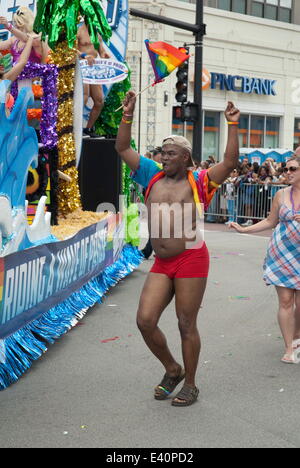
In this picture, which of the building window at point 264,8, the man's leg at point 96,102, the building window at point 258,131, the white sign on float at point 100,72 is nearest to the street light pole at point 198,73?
the man's leg at point 96,102

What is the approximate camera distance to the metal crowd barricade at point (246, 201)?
19.4 meters

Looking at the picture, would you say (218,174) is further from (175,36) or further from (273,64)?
(273,64)

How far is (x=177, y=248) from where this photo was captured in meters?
5.02

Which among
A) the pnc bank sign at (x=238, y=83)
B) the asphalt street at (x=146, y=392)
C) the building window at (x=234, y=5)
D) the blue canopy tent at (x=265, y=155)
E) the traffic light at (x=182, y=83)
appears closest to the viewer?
the asphalt street at (x=146, y=392)

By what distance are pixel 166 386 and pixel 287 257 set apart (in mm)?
1787

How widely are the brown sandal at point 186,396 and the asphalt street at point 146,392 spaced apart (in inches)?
1.8

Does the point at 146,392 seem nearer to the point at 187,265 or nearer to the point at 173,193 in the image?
the point at 187,265

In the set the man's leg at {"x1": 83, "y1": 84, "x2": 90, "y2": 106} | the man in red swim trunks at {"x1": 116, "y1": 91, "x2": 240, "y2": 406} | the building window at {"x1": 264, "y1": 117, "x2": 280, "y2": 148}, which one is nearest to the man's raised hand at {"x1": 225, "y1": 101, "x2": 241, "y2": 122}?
the man in red swim trunks at {"x1": 116, "y1": 91, "x2": 240, "y2": 406}

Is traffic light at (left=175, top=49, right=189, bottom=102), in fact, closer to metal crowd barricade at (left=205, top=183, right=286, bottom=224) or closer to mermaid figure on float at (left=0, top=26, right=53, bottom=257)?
metal crowd barricade at (left=205, top=183, right=286, bottom=224)

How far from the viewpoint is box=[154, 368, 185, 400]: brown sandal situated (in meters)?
5.12

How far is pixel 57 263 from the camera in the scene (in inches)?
279

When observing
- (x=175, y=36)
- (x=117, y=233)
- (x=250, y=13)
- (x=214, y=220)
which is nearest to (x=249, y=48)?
(x=250, y=13)

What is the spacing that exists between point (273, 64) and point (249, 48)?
6.36ft

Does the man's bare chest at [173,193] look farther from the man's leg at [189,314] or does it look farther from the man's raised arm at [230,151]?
the man's leg at [189,314]
